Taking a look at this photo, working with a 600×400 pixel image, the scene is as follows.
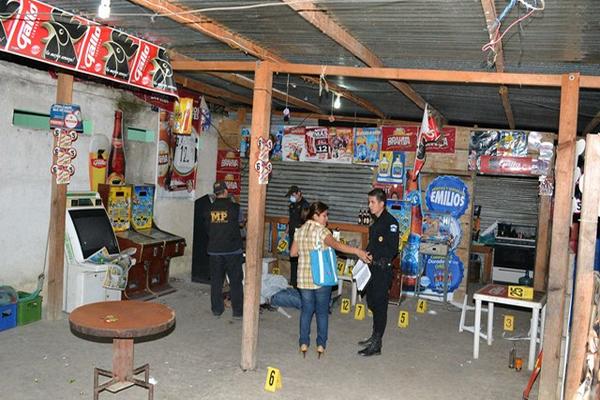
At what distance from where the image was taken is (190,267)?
1080 cm

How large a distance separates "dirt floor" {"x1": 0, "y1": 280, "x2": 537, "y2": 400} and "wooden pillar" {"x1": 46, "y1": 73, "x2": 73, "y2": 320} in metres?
0.27

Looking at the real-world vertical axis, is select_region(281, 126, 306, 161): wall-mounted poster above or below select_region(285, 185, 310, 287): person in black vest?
above

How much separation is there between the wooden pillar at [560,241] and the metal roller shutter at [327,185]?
5362 mm

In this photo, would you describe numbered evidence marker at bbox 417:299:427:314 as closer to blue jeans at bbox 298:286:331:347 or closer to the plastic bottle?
blue jeans at bbox 298:286:331:347

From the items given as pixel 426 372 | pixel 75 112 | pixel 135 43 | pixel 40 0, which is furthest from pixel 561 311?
pixel 75 112

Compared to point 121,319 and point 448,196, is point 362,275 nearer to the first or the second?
point 121,319

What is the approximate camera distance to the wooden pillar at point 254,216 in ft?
18.9

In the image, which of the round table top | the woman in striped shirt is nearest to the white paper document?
the woman in striped shirt

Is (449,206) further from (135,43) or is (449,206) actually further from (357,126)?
(135,43)

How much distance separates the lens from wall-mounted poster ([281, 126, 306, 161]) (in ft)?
35.4

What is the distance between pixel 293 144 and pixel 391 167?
2.00 meters

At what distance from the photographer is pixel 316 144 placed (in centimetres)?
1065

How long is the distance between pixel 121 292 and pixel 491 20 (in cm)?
598

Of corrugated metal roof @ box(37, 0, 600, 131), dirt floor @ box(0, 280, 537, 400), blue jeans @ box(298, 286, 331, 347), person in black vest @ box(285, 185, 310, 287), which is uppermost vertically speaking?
corrugated metal roof @ box(37, 0, 600, 131)
